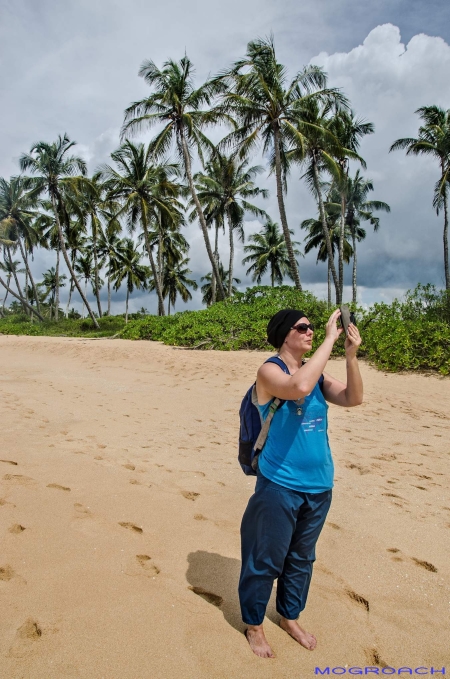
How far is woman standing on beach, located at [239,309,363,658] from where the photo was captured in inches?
73.6

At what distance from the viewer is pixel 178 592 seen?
227cm

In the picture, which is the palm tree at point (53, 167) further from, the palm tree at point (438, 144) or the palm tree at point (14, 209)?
the palm tree at point (438, 144)

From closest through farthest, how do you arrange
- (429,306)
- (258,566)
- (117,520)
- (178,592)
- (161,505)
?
(258,566) → (178,592) → (117,520) → (161,505) → (429,306)

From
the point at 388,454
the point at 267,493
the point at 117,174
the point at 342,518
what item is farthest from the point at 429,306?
the point at 117,174

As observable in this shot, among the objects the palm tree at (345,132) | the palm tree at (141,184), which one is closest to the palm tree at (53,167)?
the palm tree at (141,184)

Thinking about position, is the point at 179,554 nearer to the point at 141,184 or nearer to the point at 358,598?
the point at 358,598

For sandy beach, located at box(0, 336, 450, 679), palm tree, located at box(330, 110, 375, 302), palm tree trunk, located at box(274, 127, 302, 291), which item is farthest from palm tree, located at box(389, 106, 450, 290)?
sandy beach, located at box(0, 336, 450, 679)

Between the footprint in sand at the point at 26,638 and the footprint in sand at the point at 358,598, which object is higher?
the footprint in sand at the point at 26,638

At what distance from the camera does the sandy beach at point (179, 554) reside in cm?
189

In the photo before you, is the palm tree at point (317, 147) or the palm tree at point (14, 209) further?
the palm tree at point (14, 209)

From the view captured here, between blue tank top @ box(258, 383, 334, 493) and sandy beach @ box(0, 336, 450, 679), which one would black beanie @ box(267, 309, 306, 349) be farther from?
sandy beach @ box(0, 336, 450, 679)

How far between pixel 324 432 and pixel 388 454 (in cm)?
372

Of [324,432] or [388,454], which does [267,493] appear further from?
[388,454]

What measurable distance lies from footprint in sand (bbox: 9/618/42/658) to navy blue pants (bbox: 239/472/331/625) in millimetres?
922
